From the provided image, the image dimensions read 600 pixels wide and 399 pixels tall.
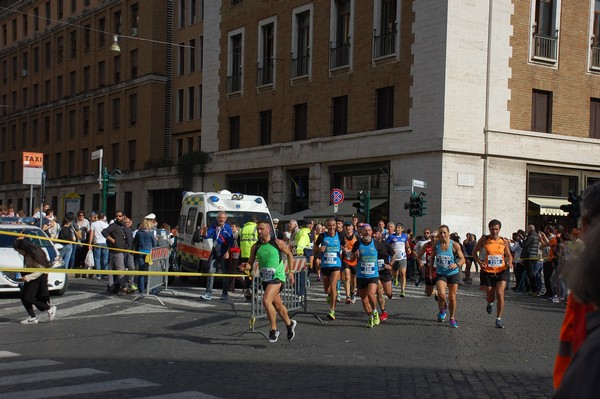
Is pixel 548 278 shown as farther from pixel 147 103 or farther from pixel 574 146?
pixel 147 103

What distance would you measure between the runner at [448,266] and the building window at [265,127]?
23466mm

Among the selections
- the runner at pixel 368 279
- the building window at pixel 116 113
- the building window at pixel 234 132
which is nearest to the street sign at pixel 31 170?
the runner at pixel 368 279

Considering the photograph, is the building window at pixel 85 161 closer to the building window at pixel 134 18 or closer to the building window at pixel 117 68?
the building window at pixel 117 68

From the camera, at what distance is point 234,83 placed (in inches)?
1521

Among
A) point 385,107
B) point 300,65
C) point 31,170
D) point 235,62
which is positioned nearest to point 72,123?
point 235,62

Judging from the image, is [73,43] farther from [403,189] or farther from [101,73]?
[403,189]

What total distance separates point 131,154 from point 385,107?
23001 mm

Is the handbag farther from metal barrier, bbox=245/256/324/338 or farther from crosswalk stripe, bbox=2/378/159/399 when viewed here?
crosswalk stripe, bbox=2/378/159/399

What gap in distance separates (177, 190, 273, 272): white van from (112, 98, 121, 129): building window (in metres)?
30.1

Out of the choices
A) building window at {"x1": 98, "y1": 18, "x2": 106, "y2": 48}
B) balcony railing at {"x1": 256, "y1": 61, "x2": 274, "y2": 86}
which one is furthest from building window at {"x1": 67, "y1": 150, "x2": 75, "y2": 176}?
balcony railing at {"x1": 256, "y1": 61, "x2": 274, "y2": 86}

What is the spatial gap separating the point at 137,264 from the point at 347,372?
36.8 feet

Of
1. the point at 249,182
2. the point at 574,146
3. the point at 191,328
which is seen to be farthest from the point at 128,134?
the point at 191,328

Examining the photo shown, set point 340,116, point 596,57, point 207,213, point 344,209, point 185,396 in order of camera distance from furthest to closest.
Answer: point 340,116 → point 344,209 → point 596,57 → point 207,213 → point 185,396

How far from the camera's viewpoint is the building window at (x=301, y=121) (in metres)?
34.1
